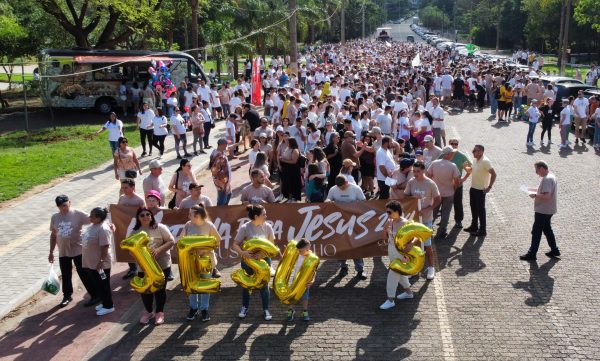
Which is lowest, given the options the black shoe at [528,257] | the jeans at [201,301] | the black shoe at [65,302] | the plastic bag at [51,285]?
the black shoe at [65,302]

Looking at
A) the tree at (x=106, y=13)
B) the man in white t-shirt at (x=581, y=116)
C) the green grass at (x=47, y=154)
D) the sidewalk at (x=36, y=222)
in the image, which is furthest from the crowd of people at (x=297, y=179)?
the tree at (x=106, y=13)

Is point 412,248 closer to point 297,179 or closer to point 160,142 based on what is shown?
point 297,179

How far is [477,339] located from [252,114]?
466 inches

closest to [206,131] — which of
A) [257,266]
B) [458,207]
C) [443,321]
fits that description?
[458,207]

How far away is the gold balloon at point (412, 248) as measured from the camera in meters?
8.10

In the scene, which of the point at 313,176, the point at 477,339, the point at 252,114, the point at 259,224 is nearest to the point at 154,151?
the point at 252,114

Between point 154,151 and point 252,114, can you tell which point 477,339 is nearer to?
point 252,114

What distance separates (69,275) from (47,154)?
1114 cm

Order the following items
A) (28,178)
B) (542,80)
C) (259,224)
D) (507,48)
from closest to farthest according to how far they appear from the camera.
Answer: (259,224)
(28,178)
(542,80)
(507,48)

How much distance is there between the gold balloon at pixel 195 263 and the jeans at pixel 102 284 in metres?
1.20

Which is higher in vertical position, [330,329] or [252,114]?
[252,114]

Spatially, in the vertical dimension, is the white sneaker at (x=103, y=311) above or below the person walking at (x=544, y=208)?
below

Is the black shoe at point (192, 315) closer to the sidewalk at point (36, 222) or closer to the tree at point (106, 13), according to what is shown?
the sidewalk at point (36, 222)

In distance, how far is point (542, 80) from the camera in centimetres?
2731
